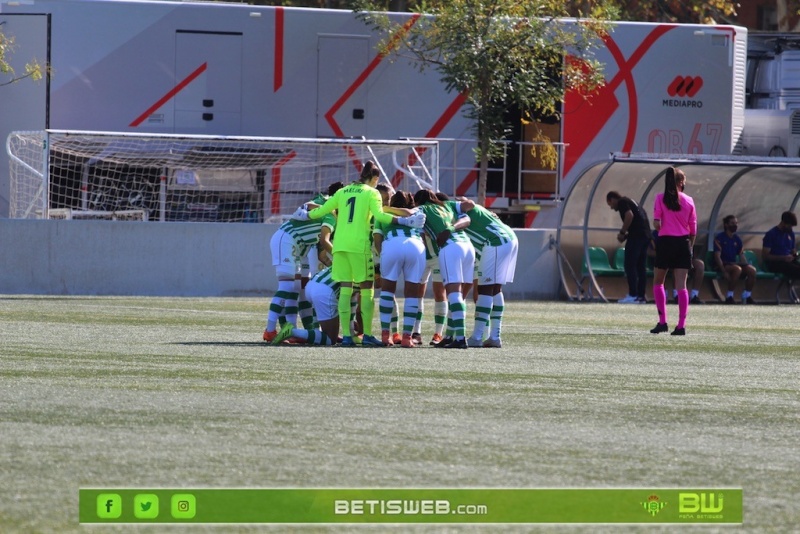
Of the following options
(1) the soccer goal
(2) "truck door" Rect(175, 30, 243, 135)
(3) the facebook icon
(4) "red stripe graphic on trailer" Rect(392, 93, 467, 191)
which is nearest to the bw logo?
(3) the facebook icon

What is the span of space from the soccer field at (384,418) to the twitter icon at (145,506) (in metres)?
0.19

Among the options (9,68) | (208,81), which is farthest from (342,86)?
(9,68)

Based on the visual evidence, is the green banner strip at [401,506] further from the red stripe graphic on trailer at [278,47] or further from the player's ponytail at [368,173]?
the red stripe graphic on trailer at [278,47]

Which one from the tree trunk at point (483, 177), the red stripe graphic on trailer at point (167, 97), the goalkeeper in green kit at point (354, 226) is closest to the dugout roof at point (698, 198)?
the tree trunk at point (483, 177)

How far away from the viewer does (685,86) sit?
2848 centimetres

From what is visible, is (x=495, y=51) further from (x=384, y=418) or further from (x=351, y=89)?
(x=384, y=418)

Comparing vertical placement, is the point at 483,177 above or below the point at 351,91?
below

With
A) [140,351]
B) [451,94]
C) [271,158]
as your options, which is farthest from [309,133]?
[140,351]

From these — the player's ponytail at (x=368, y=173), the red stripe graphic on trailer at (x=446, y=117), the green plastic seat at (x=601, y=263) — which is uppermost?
the red stripe graphic on trailer at (x=446, y=117)

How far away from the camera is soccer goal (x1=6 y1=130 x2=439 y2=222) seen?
24984 mm

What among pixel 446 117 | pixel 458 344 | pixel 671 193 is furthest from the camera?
pixel 446 117

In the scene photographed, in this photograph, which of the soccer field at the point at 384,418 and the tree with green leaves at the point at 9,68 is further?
the tree with green leaves at the point at 9,68

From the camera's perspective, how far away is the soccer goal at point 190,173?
82.0 ft

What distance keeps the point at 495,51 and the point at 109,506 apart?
21185 millimetres
